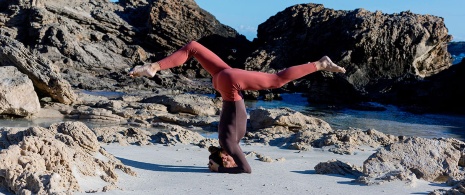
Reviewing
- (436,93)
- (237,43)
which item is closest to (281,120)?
(436,93)

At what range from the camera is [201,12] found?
103 ft

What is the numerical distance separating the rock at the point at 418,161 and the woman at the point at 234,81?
707 millimetres

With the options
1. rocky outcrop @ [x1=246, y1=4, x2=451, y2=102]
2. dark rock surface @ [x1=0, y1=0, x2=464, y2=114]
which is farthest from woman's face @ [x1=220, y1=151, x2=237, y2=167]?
rocky outcrop @ [x1=246, y1=4, x2=451, y2=102]

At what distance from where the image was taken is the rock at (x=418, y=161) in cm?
389

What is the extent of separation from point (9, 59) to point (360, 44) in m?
14.6

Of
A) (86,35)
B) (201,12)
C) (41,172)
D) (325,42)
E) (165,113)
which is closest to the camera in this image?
(41,172)

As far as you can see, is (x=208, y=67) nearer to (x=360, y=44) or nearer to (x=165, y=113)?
(x=165, y=113)

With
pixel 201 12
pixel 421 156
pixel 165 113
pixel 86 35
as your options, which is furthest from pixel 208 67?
pixel 201 12

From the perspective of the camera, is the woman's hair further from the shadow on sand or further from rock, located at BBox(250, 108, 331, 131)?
rock, located at BBox(250, 108, 331, 131)

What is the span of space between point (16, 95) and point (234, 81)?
755cm

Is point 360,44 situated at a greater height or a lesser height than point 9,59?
greater

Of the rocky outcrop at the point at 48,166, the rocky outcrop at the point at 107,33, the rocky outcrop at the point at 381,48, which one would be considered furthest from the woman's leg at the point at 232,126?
the rocky outcrop at the point at 107,33

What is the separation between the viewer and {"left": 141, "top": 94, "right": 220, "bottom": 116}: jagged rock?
12.5m

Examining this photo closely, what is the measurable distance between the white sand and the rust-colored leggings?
23cm
